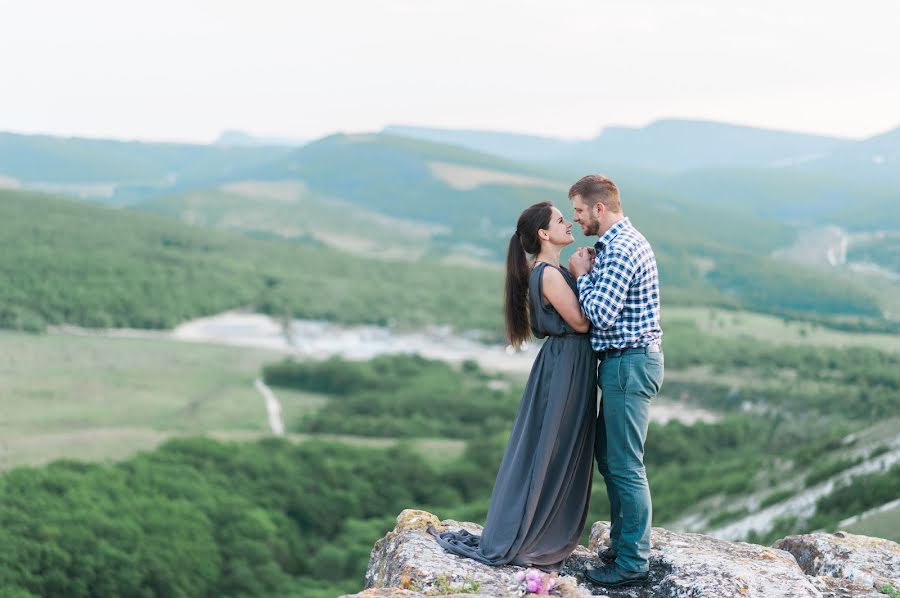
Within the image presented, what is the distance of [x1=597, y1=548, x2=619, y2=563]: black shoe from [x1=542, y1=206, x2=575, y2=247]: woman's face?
2.47m

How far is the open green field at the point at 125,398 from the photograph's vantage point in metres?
48.7

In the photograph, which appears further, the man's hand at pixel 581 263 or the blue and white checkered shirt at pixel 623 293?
the man's hand at pixel 581 263

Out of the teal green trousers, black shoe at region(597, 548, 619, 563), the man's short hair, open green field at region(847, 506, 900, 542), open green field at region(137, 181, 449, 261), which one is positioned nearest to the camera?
the teal green trousers

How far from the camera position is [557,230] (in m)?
7.42

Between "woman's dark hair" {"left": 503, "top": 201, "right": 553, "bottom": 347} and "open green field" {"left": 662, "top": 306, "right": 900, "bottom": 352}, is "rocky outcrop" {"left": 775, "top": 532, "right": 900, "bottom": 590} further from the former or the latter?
"open green field" {"left": 662, "top": 306, "right": 900, "bottom": 352}

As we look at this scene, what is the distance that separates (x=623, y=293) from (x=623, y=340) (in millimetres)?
350

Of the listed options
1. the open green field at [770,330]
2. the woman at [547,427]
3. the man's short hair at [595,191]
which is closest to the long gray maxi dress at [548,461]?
the woman at [547,427]

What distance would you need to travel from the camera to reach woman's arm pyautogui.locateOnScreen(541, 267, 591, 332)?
283 inches

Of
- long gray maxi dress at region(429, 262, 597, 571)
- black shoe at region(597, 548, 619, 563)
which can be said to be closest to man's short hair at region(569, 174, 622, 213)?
long gray maxi dress at region(429, 262, 597, 571)

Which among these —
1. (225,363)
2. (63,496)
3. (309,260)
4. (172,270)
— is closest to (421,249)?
(309,260)

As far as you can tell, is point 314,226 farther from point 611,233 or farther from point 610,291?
point 610,291

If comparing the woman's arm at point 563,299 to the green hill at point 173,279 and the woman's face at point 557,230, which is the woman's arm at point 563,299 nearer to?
the woman's face at point 557,230

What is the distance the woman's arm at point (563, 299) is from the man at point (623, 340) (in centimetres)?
8

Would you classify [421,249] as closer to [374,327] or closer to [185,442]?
[374,327]
